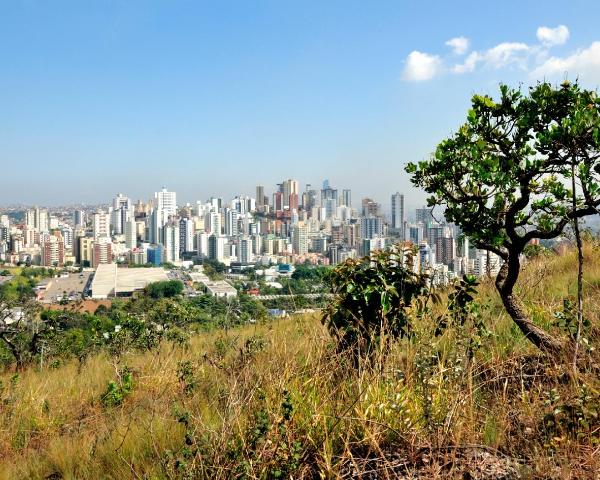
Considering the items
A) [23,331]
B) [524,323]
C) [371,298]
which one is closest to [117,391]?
[371,298]

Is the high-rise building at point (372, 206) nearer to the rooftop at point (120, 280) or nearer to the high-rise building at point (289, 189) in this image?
the rooftop at point (120, 280)

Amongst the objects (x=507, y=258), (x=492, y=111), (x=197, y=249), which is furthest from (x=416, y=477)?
(x=197, y=249)

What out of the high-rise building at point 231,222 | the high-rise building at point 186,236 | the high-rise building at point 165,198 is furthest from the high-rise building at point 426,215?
the high-rise building at point 165,198

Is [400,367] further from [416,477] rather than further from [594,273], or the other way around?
[594,273]

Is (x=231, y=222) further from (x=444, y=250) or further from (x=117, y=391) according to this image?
(x=117, y=391)

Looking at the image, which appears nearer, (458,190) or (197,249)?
(458,190)

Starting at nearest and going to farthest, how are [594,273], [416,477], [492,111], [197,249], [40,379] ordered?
[416,477] → [492,111] → [40,379] → [594,273] → [197,249]
